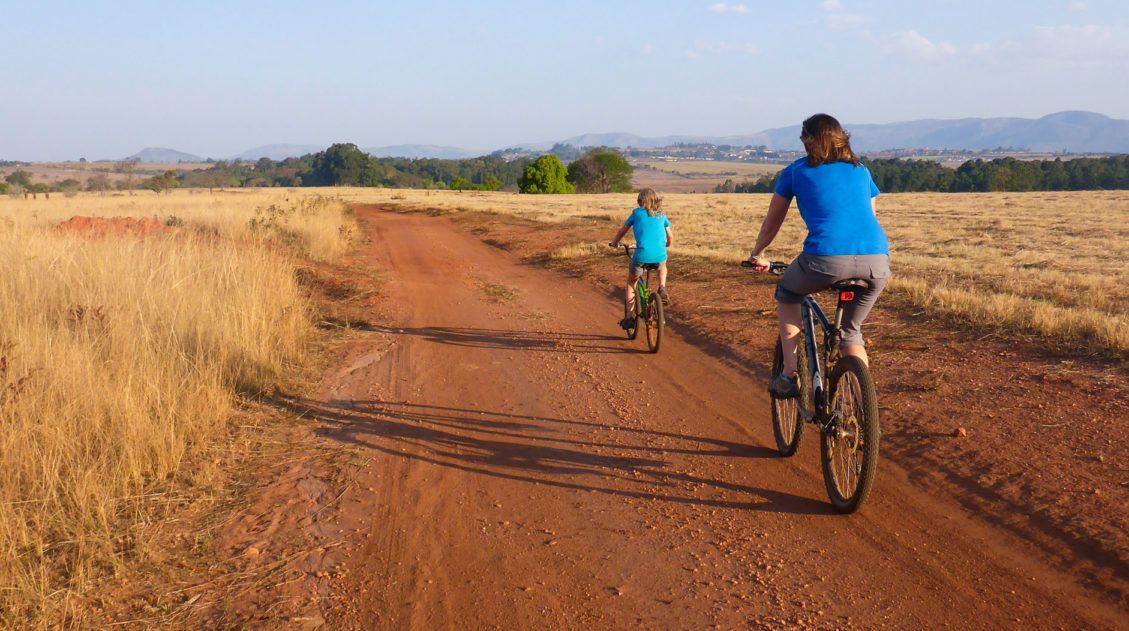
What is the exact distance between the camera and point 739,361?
27.5ft

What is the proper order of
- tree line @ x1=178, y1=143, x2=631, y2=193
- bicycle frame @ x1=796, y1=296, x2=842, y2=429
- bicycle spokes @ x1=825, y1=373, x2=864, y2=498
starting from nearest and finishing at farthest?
bicycle spokes @ x1=825, y1=373, x2=864, y2=498 < bicycle frame @ x1=796, y1=296, x2=842, y2=429 < tree line @ x1=178, y1=143, x2=631, y2=193

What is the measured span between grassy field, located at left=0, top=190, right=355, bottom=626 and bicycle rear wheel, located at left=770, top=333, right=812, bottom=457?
370 cm

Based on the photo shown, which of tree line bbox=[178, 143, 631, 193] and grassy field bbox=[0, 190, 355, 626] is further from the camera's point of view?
tree line bbox=[178, 143, 631, 193]

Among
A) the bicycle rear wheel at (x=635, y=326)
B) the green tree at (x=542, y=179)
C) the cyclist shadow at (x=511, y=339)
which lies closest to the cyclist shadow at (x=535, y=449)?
the cyclist shadow at (x=511, y=339)

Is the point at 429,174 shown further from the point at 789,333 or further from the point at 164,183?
the point at 789,333

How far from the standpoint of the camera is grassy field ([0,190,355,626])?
13.1 feet

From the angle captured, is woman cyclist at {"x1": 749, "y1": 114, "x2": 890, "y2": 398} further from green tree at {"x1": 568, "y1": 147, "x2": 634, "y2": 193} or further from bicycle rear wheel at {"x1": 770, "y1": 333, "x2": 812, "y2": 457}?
green tree at {"x1": 568, "y1": 147, "x2": 634, "y2": 193}

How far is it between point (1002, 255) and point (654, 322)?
13.1 m

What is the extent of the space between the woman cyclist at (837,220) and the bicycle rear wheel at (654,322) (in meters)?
3.86

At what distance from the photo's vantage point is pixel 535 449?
5.80 metres

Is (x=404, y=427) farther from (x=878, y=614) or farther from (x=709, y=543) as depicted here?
(x=878, y=614)

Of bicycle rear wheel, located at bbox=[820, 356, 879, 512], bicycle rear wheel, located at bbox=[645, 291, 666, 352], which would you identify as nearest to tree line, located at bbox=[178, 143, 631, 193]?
bicycle rear wheel, located at bbox=[645, 291, 666, 352]

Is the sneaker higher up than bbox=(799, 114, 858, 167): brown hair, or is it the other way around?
bbox=(799, 114, 858, 167): brown hair

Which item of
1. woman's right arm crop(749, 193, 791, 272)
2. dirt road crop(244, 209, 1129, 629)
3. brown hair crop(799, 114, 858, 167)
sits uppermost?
brown hair crop(799, 114, 858, 167)
